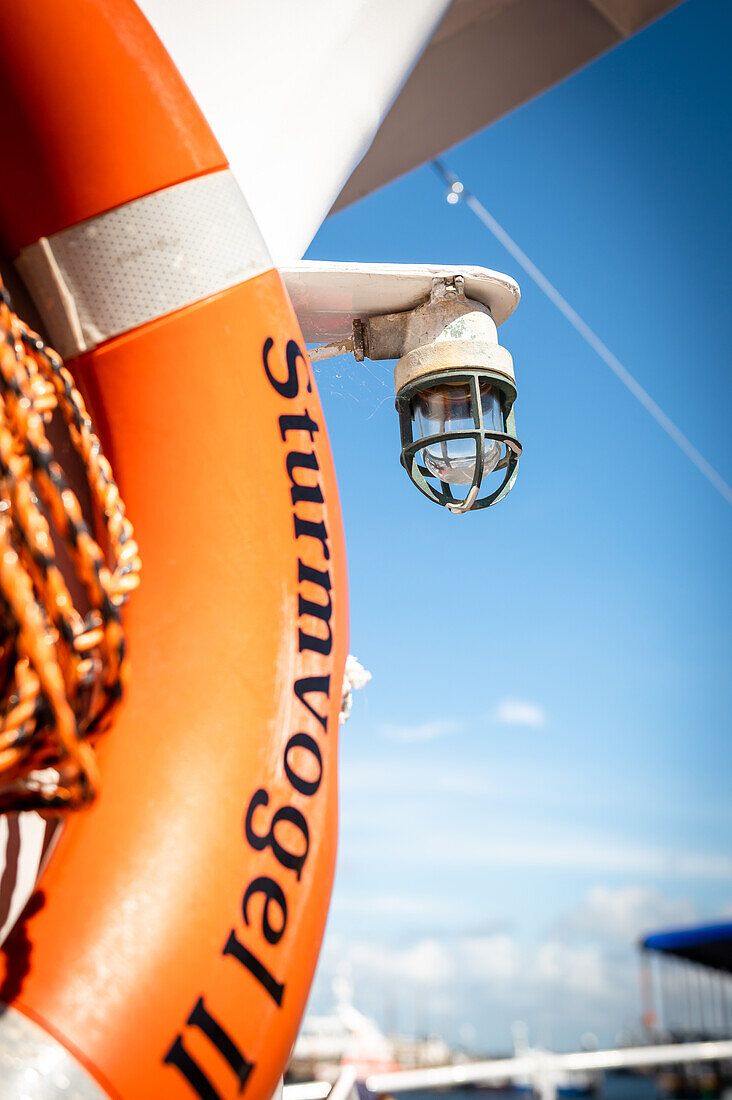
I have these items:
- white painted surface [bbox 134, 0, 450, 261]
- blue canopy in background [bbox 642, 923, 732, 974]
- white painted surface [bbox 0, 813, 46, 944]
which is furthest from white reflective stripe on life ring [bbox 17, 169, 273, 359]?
blue canopy in background [bbox 642, 923, 732, 974]

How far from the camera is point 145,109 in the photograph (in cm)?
111

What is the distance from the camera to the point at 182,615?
1.00 meters

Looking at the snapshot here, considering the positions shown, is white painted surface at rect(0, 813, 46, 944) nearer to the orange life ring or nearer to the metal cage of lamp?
the orange life ring

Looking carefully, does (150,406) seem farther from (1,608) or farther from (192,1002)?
(192,1002)

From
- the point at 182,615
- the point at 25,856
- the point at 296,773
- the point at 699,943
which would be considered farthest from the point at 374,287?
the point at 699,943

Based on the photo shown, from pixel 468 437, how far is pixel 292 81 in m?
0.68

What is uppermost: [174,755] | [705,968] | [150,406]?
[705,968]

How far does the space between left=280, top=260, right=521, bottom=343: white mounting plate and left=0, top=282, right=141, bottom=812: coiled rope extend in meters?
0.78

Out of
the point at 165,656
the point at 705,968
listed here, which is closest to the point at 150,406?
the point at 165,656

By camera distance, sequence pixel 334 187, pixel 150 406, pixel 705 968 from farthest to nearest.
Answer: pixel 705 968
pixel 334 187
pixel 150 406

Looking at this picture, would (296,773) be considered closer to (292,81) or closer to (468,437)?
(468,437)

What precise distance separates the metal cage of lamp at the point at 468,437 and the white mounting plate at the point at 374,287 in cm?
15

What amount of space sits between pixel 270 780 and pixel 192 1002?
21cm

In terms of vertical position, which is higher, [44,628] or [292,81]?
[292,81]
